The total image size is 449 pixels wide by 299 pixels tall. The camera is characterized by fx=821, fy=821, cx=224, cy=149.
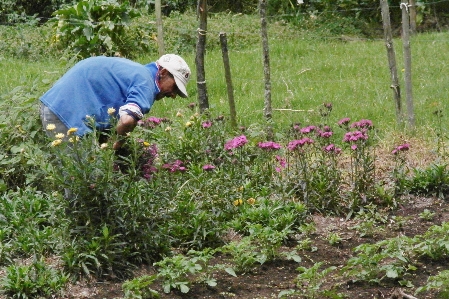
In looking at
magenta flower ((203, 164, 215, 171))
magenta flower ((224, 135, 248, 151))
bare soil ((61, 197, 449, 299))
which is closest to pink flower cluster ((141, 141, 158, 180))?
magenta flower ((203, 164, 215, 171))

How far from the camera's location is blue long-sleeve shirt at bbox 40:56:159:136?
5719 millimetres

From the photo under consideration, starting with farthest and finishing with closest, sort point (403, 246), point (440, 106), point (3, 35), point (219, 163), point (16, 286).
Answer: point (3, 35), point (440, 106), point (219, 163), point (403, 246), point (16, 286)

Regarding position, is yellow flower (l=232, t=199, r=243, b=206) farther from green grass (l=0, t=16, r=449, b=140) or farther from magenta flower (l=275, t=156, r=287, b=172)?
green grass (l=0, t=16, r=449, b=140)

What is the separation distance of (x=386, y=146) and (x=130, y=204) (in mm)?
3357

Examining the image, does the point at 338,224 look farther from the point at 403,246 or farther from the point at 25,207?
the point at 25,207

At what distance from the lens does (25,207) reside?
6.10 m

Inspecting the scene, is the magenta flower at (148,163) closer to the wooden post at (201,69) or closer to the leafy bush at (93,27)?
the wooden post at (201,69)

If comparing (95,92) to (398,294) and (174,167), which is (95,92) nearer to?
(174,167)

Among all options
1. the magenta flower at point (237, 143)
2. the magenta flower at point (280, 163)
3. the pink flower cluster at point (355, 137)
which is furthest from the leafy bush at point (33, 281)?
the pink flower cluster at point (355, 137)

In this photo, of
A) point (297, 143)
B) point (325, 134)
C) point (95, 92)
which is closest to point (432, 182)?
point (325, 134)

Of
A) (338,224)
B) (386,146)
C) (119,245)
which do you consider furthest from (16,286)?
(386,146)

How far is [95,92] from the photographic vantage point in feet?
18.9

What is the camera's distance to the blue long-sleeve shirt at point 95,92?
5.72m

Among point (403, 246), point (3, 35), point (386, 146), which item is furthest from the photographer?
point (3, 35)
